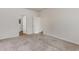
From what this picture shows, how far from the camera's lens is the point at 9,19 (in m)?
1.14

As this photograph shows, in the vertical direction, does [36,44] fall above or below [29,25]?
below

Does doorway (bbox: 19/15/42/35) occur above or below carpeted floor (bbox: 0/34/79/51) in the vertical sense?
above

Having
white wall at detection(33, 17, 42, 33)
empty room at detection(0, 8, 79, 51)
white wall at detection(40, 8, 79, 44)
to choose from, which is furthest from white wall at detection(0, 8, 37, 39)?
white wall at detection(40, 8, 79, 44)

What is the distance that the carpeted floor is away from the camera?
115 centimetres

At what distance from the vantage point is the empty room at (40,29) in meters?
1.13

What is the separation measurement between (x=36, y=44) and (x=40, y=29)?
0.20 metres

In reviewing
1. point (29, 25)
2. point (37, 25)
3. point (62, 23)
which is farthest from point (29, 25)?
point (62, 23)

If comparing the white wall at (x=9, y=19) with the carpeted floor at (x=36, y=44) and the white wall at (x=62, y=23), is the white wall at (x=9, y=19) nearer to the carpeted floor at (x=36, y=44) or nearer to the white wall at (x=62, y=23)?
the carpeted floor at (x=36, y=44)

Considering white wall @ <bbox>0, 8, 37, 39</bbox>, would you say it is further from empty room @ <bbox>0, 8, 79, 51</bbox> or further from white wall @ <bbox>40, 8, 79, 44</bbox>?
white wall @ <bbox>40, 8, 79, 44</bbox>

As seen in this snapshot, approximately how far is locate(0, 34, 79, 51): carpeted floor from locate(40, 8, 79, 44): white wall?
0.25 ft

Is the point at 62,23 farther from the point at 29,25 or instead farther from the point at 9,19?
the point at 9,19

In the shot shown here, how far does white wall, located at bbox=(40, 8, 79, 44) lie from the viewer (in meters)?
1.12
